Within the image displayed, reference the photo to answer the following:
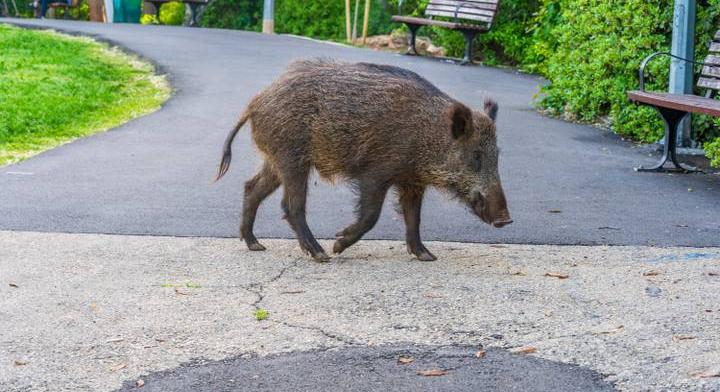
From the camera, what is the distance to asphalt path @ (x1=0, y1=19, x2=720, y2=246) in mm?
7848

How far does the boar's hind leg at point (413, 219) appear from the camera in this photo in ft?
22.8

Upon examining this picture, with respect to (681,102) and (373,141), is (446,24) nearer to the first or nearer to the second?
(681,102)

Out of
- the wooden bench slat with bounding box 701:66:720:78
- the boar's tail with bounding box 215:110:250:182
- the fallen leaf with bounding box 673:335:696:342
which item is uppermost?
the wooden bench slat with bounding box 701:66:720:78

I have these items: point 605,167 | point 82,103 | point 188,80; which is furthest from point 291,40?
point 605,167

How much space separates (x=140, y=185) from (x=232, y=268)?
2.98 meters

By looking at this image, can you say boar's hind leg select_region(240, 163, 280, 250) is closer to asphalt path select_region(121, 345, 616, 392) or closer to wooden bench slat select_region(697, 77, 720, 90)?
asphalt path select_region(121, 345, 616, 392)

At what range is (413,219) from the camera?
7004 millimetres

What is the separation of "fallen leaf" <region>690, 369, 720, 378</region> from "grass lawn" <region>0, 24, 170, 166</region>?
7327 mm

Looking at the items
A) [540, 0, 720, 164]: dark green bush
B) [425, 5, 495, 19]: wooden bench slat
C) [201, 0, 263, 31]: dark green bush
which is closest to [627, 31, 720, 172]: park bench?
[540, 0, 720, 164]: dark green bush

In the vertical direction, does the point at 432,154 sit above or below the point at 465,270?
above

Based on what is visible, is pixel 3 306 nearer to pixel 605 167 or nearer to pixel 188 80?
pixel 605 167

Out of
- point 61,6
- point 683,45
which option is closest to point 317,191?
point 683,45

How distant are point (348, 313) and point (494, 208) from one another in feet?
4.42

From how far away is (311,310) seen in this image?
19.0 feet
